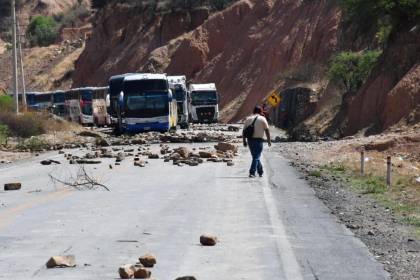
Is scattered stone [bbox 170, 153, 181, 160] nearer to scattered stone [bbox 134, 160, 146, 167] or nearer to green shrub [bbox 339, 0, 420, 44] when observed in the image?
scattered stone [bbox 134, 160, 146, 167]

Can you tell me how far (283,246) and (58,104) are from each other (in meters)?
81.6

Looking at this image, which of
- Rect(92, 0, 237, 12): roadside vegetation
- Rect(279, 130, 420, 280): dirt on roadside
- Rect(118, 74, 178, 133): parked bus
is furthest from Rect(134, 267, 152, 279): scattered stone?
Rect(92, 0, 237, 12): roadside vegetation

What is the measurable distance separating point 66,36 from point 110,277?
5831 inches

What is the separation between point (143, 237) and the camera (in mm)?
13016

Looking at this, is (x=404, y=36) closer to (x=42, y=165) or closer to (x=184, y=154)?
(x=184, y=154)

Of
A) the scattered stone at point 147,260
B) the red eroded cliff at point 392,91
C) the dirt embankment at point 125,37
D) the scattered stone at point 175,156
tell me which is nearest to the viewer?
the scattered stone at point 147,260

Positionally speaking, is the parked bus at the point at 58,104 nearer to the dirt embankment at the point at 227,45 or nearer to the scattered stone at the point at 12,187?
the dirt embankment at the point at 227,45

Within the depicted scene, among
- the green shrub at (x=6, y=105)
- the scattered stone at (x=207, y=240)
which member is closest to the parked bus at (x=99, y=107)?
the green shrub at (x=6, y=105)

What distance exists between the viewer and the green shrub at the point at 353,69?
184 feet

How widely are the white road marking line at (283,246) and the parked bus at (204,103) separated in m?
62.3

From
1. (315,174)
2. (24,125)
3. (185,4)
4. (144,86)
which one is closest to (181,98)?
(144,86)

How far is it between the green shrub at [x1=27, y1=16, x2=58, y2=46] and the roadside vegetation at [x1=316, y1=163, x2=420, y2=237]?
133 metres

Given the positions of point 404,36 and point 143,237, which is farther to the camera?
point 404,36

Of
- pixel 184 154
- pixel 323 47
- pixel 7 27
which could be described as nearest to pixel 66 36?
pixel 7 27
